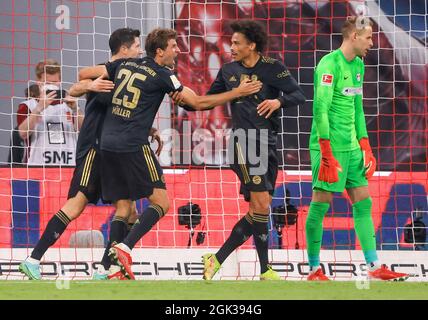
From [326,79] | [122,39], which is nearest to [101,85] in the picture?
[122,39]

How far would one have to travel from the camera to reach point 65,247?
12719 millimetres

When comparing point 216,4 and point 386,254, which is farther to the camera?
point 216,4

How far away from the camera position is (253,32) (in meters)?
10.8

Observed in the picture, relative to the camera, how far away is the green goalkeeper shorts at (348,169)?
1082 cm

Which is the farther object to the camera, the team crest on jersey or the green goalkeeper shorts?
the green goalkeeper shorts

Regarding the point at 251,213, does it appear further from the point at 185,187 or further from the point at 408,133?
the point at 408,133

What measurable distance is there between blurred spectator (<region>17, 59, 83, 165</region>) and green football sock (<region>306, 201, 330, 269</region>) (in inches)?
127

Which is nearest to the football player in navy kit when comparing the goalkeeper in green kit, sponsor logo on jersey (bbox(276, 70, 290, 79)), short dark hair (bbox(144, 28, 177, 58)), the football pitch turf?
short dark hair (bbox(144, 28, 177, 58))

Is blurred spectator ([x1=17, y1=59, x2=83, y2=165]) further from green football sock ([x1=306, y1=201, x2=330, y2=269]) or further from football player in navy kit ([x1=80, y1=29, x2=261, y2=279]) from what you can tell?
green football sock ([x1=306, y1=201, x2=330, y2=269])

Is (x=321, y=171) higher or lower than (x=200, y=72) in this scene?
lower

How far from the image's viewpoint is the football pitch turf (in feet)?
28.4

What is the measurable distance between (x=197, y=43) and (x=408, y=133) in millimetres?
2342

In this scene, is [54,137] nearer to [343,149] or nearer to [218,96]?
[218,96]

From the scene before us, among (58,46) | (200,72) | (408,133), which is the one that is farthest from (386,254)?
(58,46)
